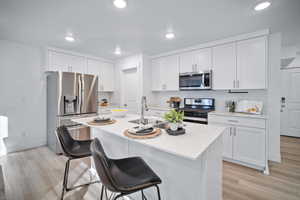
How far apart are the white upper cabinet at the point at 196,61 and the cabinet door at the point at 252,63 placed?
0.60 metres

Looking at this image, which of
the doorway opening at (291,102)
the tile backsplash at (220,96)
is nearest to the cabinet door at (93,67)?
the tile backsplash at (220,96)

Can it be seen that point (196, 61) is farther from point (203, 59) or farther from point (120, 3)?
point (120, 3)

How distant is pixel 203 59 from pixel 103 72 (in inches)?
119

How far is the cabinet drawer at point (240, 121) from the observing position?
2273mm

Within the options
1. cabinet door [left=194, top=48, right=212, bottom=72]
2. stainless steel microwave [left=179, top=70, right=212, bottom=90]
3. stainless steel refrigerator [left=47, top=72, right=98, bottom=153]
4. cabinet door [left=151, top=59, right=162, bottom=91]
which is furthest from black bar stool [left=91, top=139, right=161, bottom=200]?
cabinet door [left=151, top=59, right=162, bottom=91]

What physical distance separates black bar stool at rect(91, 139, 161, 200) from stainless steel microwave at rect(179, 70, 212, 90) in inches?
95.7

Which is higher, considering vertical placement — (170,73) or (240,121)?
(170,73)

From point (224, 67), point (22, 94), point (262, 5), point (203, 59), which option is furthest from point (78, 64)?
point (262, 5)

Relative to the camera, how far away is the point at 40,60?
3.32 meters

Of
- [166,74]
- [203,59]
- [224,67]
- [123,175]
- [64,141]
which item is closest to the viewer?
[123,175]

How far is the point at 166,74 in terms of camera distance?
3.81 metres

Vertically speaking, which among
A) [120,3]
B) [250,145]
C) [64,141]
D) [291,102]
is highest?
[120,3]

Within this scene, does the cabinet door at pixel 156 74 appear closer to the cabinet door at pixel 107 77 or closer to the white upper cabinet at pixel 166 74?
the white upper cabinet at pixel 166 74

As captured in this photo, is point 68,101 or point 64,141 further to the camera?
point 68,101
